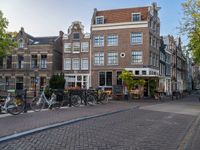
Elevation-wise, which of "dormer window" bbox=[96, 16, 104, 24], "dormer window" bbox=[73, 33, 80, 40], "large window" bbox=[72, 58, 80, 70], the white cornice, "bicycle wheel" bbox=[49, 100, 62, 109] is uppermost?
"dormer window" bbox=[96, 16, 104, 24]

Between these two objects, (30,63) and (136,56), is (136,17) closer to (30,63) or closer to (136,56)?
(136,56)

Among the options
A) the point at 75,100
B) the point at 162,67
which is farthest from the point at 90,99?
the point at 162,67

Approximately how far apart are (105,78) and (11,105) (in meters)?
28.9

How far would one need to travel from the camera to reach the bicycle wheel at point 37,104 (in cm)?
1550

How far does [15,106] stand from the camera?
13.5 m

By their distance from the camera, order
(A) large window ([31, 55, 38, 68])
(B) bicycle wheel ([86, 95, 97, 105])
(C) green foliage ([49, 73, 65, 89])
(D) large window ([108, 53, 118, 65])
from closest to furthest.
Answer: (B) bicycle wheel ([86, 95, 97, 105]) < (C) green foliage ([49, 73, 65, 89]) < (D) large window ([108, 53, 118, 65]) < (A) large window ([31, 55, 38, 68])

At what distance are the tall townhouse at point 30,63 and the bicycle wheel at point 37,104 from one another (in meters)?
28.1

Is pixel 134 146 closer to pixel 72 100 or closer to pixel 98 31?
pixel 72 100

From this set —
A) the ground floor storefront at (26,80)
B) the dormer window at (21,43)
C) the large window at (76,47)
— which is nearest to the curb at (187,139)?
the large window at (76,47)

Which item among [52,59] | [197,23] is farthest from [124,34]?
[197,23]

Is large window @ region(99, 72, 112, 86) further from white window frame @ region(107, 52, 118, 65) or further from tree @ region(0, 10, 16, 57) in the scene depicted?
tree @ region(0, 10, 16, 57)

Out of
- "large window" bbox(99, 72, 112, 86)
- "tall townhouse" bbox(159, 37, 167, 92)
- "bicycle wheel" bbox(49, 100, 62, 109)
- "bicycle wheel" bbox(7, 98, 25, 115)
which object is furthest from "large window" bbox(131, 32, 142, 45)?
"bicycle wheel" bbox(7, 98, 25, 115)

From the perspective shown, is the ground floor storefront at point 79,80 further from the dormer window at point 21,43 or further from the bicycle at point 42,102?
the bicycle at point 42,102

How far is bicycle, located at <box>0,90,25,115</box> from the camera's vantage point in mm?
13312
